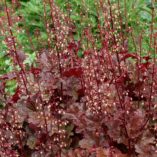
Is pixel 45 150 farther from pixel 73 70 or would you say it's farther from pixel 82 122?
pixel 73 70

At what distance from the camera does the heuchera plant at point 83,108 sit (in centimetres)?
308

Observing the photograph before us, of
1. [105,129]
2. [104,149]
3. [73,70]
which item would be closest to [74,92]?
[73,70]

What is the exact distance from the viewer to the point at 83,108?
11.0 feet

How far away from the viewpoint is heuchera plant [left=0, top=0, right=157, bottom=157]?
3084 mm

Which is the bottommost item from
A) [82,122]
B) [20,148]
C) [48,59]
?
[20,148]

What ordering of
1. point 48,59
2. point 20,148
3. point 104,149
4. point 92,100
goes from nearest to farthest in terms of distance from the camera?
point 104,149
point 92,100
point 20,148
point 48,59

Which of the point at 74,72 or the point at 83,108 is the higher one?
the point at 74,72

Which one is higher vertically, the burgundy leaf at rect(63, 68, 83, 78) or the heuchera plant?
the burgundy leaf at rect(63, 68, 83, 78)

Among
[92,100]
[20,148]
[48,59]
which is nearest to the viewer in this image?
[92,100]

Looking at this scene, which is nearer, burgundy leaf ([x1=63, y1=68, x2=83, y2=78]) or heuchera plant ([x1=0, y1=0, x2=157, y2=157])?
heuchera plant ([x1=0, y1=0, x2=157, y2=157])

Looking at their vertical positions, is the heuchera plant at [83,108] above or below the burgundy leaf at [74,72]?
below

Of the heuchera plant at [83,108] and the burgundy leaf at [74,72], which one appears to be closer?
the heuchera plant at [83,108]

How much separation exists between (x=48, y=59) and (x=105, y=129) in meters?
0.89

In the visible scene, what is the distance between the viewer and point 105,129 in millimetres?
3176
